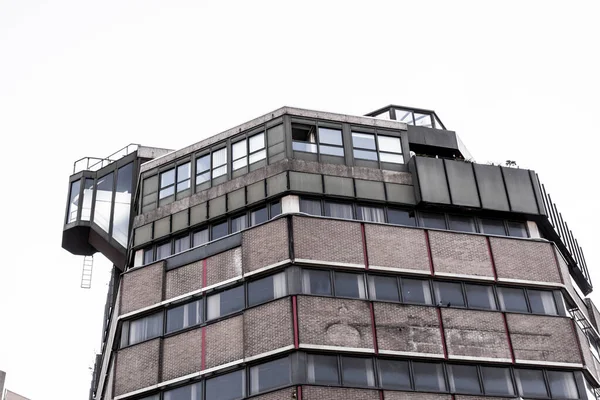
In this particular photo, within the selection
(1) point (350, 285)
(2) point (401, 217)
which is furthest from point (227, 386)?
(2) point (401, 217)

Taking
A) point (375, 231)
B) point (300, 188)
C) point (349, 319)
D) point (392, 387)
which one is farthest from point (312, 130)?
point (392, 387)

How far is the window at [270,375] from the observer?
3184cm

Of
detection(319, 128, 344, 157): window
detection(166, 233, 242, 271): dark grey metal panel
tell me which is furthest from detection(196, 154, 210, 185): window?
detection(319, 128, 344, 157): window

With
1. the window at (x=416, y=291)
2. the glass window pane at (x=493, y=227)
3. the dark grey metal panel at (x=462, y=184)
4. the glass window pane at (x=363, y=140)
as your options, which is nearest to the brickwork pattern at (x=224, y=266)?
the window at (x=416, y=291)

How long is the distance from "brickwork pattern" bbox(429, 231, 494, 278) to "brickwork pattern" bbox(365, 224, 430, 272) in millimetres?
558

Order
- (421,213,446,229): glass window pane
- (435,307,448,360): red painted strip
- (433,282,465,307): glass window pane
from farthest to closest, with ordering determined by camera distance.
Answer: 1. (421,213,446,229): glass window pane
2. (433,282,465,307): glass window pane
3. (435,307,448,360): red painted strip

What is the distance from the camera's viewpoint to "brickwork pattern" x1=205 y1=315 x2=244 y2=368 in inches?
1314

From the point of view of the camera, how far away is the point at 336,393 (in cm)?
3141

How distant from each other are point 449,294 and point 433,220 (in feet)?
13.3

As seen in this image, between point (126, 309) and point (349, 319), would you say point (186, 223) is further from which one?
point (349, 319)

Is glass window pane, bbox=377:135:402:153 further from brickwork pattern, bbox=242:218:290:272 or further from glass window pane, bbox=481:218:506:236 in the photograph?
brickwork pattern, bbox=242:218:290:272

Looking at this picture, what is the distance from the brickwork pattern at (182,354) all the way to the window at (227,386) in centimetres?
101

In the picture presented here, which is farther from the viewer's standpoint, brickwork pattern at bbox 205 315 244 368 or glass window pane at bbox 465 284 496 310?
glass window pane at bbox 465 284 496 310

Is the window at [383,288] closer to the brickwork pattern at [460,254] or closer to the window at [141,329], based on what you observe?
the brickwork pattern at [460,254]
